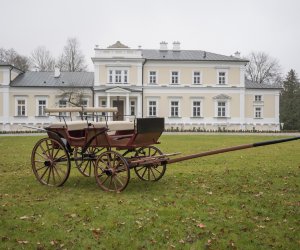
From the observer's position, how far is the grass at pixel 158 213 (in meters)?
3.90

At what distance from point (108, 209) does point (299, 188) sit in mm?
3561

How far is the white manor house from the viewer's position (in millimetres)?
34125

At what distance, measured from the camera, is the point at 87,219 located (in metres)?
4.61

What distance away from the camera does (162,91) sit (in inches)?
1387

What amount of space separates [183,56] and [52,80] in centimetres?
1323

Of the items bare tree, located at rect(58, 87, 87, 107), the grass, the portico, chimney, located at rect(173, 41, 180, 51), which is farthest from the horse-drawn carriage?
chimney, located at rect(173, 41, 180, 51)

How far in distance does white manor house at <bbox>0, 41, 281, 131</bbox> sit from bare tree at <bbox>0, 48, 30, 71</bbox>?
60.2 ft

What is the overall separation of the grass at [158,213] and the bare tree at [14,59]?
49.0 metres

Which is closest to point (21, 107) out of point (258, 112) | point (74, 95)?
point (74, 95)

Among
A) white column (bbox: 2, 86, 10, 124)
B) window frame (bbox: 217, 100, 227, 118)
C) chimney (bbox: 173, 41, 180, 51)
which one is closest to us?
white column (bbox: 2, 86, 10, 124)

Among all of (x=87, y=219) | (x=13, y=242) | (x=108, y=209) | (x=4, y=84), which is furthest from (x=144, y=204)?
(x=4, y=84)

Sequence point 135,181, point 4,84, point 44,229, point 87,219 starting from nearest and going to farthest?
1. point 44,229
2. point 87,219
3. point 135,181
4. point 4,84

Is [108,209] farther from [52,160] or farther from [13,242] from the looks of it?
[52,160]

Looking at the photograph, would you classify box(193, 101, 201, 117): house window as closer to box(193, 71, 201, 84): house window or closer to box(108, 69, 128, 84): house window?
box(193, 71, 201, 84): house window
